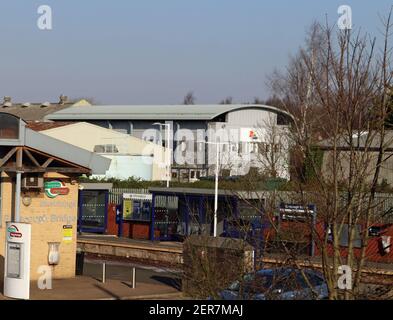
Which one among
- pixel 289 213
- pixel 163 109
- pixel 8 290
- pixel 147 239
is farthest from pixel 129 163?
pixel 289 213

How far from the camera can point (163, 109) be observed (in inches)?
2955

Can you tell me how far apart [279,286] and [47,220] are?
45.0 ft

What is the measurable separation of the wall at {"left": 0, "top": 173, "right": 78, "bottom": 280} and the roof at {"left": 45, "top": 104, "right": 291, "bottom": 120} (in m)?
45.6

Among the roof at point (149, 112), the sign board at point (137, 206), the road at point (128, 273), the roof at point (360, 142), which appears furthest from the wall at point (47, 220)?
the roof at point (149, 112)

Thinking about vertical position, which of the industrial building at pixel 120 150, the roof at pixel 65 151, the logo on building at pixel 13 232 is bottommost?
the logo on building at pixel 13 232

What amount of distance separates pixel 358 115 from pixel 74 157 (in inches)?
575

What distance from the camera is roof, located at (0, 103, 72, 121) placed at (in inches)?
3120

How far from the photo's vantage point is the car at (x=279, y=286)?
9.67 metres

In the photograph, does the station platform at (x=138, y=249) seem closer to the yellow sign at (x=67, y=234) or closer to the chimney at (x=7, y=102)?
the yellow sign at (x=67, y=234)

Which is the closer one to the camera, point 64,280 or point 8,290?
point 8,290

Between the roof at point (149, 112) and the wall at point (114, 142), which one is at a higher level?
the roof at point (149, 112)

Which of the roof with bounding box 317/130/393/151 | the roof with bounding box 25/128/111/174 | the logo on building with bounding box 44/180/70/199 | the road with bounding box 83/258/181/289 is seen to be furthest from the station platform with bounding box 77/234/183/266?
the roof with bounding box 317/130/393/151

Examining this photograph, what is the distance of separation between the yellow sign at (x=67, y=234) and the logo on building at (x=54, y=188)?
1034mm
